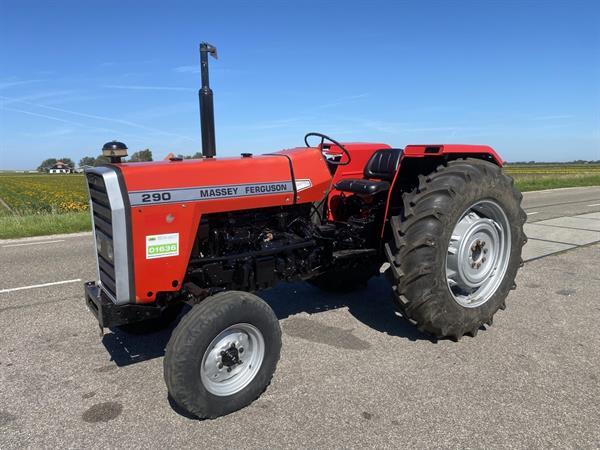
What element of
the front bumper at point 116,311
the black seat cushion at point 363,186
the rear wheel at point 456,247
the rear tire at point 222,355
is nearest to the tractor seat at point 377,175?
the black seat cushion at point 363,186

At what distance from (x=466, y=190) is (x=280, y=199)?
1379 millimetres

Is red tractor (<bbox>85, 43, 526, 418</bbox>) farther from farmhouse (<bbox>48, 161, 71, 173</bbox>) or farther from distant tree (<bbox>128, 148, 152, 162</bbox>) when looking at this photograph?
farmhouse (<bbox>48, 161, 71, 173</bbox>)

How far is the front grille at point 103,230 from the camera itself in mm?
2695

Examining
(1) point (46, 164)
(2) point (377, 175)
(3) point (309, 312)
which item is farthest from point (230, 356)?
(1) point (46, 164)

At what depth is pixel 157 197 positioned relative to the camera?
2.63 meters

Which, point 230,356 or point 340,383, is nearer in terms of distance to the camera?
point 230,356

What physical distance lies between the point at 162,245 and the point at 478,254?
2.50 m

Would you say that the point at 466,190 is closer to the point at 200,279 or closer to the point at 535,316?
the point at 535,316

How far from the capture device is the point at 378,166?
4051mm

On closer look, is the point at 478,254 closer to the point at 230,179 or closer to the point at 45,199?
the point at 230,179

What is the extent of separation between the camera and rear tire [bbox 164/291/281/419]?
240 cm

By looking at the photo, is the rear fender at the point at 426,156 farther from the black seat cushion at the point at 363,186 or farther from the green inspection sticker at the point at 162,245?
the green inspection sticker at the point at 162,245

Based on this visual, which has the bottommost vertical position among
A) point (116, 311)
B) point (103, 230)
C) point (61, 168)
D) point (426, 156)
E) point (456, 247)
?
point (116, 311)

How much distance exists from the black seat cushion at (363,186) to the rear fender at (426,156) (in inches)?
4.3
